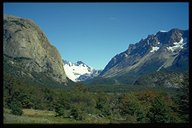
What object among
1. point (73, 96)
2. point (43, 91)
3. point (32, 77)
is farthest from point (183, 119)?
point (32, 77)

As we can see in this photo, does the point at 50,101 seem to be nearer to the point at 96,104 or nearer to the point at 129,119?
the point at 96,104

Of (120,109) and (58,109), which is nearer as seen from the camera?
(58,109)

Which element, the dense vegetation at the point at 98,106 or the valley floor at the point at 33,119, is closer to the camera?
the valley floor at the point at 33,119

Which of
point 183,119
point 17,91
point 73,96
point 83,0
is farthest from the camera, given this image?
point 73,96

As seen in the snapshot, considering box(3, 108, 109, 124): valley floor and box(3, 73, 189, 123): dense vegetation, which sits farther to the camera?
box(3, 73, 189, 123): dense vegetation

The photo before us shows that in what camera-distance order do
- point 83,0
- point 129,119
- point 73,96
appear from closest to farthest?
point 83,0
point 129,119
point 73,96

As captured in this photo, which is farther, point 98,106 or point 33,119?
point 98,106

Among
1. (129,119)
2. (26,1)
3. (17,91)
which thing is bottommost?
(129,119)

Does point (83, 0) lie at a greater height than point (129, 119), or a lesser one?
greater

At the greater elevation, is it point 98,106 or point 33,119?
point 33,119

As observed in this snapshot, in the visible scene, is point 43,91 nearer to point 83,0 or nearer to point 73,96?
point 73,96
